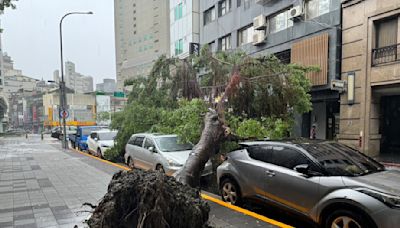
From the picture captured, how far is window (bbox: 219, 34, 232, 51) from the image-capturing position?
928 inches

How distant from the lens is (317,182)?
4.25 m

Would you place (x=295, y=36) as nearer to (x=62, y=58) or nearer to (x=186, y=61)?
(x=186, y=61)

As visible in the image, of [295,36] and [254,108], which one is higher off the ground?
[295,36]

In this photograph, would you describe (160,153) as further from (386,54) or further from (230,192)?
(386,54)

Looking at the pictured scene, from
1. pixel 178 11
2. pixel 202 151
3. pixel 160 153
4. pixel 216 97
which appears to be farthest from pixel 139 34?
pixel 202 151

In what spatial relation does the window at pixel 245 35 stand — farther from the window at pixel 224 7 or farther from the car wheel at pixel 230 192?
the car wheel at pixel 230 192

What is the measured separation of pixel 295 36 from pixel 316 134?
236 inches

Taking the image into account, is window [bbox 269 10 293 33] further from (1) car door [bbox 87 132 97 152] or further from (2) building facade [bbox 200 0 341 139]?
(1) car door [bbox 87 132 97 152]

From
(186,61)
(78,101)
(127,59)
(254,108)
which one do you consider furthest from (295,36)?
(127,59)

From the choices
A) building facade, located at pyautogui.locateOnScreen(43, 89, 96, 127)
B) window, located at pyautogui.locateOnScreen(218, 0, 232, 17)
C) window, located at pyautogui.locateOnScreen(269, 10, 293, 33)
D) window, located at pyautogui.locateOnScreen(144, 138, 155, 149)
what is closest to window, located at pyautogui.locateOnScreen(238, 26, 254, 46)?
window, located at pyautogui.locateOnScreen(269, 10, 293, 33)

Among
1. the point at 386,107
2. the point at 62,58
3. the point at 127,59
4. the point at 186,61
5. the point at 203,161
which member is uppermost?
the point at 127,59

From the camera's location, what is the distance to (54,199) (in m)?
5.73

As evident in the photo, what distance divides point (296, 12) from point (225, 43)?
8664 mm

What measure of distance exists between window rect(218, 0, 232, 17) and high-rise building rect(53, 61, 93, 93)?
347ft
